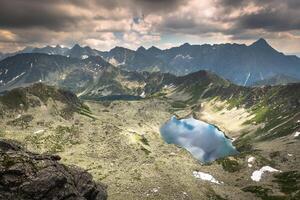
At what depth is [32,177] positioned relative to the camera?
57656 mm

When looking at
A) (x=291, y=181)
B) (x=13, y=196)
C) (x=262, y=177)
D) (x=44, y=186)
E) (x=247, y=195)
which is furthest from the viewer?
(x=262, y=177)

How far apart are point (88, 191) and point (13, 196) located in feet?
65.9

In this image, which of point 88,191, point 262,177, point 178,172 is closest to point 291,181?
point 262,177

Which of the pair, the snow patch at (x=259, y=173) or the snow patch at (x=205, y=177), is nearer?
the snow patch at (x=205, y=177)

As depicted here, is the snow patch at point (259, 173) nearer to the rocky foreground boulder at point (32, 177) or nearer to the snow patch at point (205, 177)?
the snow patch at point (205, 177)

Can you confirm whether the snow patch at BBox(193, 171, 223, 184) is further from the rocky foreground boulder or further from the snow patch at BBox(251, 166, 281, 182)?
the rocky foreground boulder

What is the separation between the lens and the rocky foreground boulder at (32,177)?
182ft

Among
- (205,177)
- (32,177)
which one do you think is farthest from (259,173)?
(32,177)

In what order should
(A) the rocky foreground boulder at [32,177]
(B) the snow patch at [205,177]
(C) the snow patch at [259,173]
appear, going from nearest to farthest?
(A) the rocky foreground boulder at [32,177]
(B) the snow patch at [205,177]
(C) the snow patch at [259,173]

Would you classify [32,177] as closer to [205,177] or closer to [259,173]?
[205,177]

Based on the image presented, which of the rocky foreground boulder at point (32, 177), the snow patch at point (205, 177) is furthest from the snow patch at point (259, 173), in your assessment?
the rocky foreground boulder at point (32, 177)

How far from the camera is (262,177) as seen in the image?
190 meters

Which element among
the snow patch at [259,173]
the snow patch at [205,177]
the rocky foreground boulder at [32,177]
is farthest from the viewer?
the snow patch at [259,173]

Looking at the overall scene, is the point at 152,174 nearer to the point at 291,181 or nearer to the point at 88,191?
the point at 291,181
